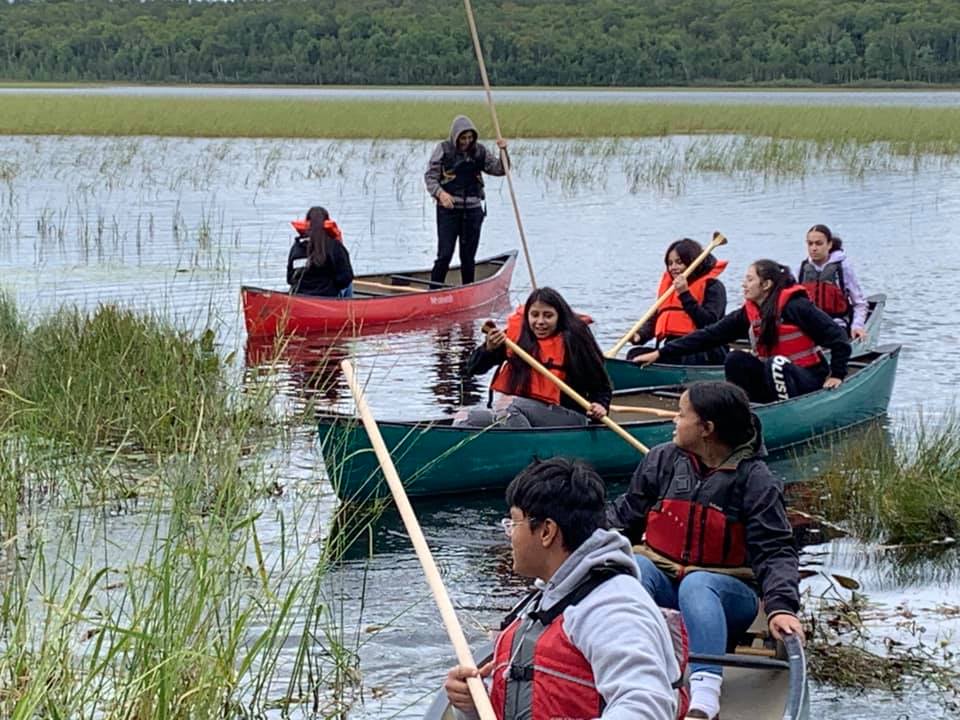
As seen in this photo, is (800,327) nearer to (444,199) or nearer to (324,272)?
(324,272)

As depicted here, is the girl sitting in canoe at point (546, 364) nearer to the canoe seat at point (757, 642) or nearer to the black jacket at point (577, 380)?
the black jacket at point (577, 380)

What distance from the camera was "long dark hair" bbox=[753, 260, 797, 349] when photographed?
29.9ft

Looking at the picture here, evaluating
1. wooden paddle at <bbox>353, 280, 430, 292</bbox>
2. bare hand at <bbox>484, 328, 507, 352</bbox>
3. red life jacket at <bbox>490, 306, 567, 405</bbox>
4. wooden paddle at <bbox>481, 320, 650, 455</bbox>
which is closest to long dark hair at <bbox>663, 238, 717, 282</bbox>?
red life jacket at <bbox>490, 306, 567, 405</bbox>

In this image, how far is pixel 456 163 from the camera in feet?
48.4

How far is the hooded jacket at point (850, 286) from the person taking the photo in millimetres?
11211

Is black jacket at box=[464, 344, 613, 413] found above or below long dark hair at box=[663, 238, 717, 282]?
below

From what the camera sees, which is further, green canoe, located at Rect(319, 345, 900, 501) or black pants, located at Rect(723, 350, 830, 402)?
black pants, located at Rect(723, 350, 830, 402)

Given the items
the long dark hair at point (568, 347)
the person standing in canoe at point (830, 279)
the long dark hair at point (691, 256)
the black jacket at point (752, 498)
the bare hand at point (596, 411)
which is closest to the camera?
the black jacket at point (752, 498)

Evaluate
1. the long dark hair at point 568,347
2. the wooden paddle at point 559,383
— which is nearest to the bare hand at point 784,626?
the wooden paddle at point 559,383

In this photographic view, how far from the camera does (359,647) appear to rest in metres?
6.43

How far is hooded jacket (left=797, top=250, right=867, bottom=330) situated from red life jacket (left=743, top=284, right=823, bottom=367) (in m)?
1.60

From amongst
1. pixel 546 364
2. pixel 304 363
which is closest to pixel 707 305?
pixel 546 364

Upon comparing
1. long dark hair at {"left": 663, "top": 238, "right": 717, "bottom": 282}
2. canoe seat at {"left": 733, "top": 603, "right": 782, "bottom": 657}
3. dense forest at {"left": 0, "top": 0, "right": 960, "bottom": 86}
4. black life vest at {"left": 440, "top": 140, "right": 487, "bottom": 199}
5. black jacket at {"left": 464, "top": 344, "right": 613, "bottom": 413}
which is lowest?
canoe seat at {"left": 733, "top": 603, "right": 782, "bottom": 657}

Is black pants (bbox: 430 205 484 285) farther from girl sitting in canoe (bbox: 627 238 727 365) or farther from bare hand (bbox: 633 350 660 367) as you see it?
bare hand (bbox: 633 350 660 367)
